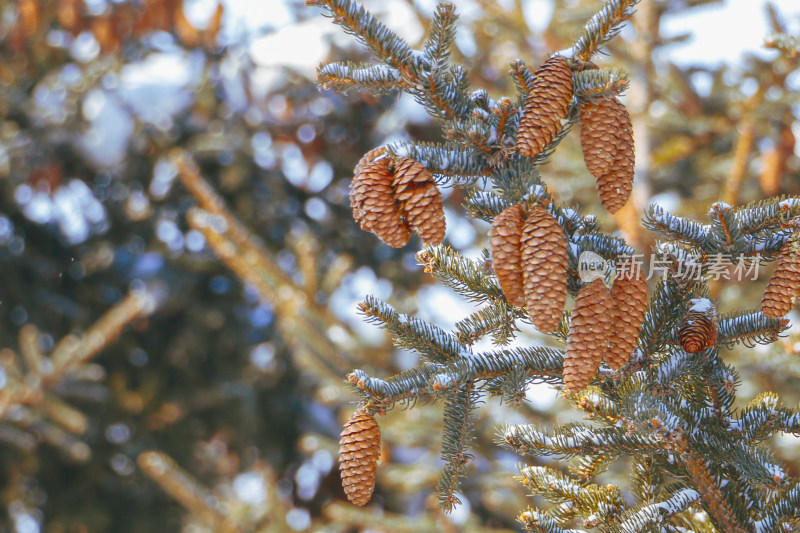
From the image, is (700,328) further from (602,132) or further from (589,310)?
(602,132)

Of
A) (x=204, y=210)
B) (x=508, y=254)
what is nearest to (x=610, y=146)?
(x=508, y=254)

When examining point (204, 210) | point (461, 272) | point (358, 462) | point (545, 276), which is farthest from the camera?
point (204, 210)

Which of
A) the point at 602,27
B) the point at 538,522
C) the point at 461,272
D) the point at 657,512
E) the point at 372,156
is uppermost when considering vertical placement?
the point at 602,27

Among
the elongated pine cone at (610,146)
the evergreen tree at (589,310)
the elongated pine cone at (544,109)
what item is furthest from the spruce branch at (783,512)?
the elongated pine cone at (544,109)

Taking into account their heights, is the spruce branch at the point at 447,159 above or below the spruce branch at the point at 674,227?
below

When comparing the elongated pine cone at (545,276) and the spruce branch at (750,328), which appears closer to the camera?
the elongated pine cone at (545,276)

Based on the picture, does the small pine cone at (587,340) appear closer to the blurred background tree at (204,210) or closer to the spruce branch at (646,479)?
the spruce branch at (646,479)
